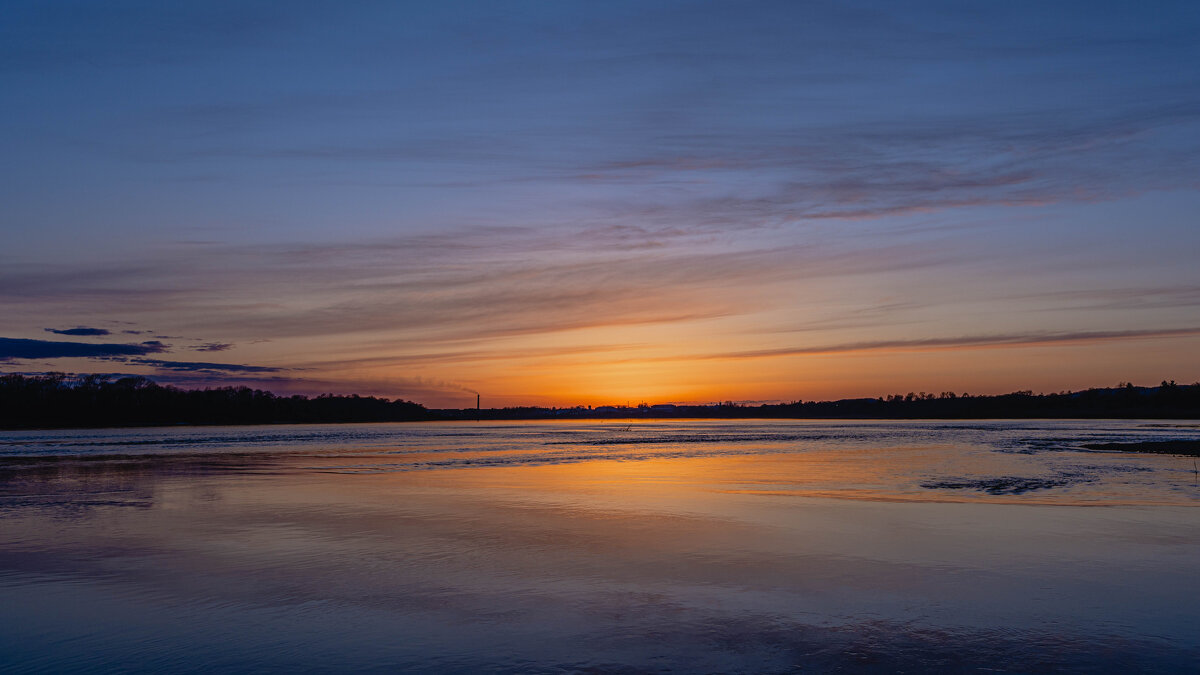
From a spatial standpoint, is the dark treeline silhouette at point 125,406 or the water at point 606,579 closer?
the water at point 606,579

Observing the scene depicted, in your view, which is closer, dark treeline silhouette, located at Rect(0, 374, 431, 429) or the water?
the water

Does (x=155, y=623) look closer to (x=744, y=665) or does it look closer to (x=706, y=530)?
(x=744, y=665)

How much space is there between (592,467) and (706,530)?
16455mm

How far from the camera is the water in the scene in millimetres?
7016

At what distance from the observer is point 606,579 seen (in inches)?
396

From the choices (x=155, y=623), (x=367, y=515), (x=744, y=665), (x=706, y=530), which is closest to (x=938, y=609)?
(x=744, y=665)

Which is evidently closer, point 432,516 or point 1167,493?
point 432,516

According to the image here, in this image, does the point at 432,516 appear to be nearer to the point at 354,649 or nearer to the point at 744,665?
the point at 354,649

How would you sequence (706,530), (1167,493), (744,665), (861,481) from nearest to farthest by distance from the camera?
1. (744,665)
2. (706,530)
3. (1167,493)
4. (861,481)

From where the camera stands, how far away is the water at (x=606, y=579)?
702 cm

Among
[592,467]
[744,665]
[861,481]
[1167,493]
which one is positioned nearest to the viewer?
[744,665]

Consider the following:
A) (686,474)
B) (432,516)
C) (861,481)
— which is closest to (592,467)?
(686,474)

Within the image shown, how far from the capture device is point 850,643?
7.22 m

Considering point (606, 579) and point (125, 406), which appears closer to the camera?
point (606, 579)
